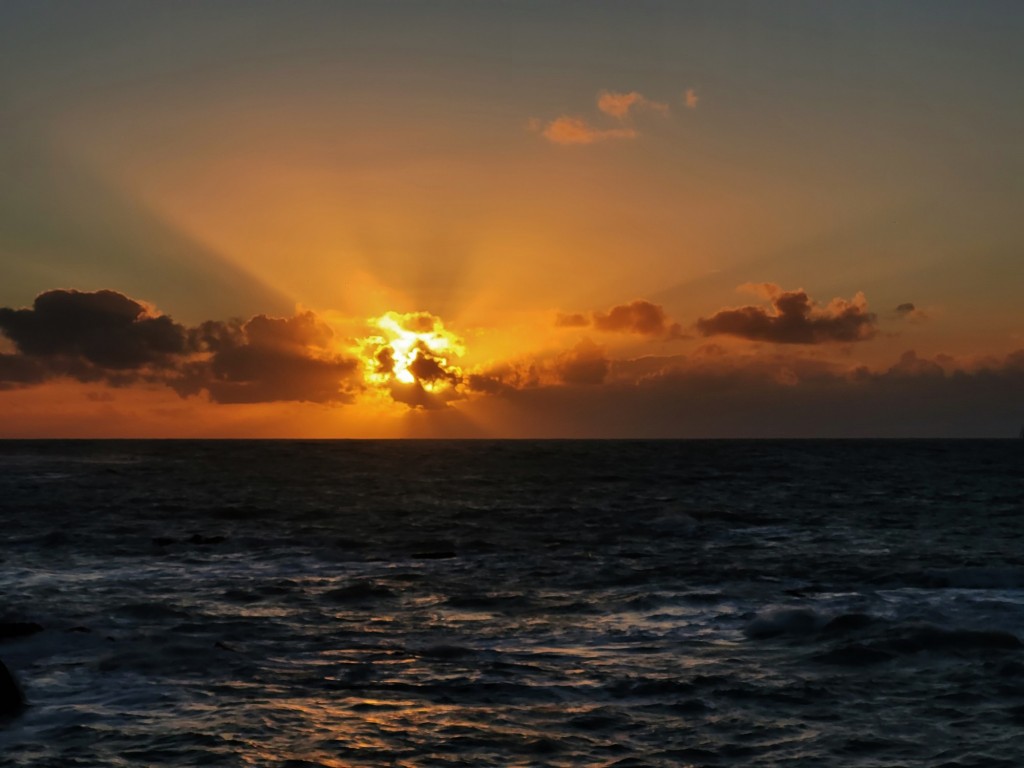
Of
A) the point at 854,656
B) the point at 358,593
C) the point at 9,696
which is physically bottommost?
the point at 358,593

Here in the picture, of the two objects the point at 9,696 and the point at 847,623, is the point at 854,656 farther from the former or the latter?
the point at 9,696

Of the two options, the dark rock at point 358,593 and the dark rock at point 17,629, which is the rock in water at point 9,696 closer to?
the dark rock at point 17,629

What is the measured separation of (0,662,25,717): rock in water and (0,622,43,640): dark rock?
6.47 m

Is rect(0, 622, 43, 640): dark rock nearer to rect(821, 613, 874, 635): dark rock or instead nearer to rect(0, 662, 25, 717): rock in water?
rect(0, 662, 25, 717): rock in water

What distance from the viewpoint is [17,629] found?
24.5 m

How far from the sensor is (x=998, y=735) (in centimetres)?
1700

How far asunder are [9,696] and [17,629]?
24.1ft

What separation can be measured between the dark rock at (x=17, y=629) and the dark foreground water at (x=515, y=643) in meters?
0.41

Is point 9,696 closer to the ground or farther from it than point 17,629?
farther from it

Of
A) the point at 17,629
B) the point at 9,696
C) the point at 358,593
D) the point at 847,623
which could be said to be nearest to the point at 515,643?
the point at 847,623

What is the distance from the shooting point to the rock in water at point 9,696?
17666 mm

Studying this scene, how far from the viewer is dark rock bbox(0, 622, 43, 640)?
24062mm

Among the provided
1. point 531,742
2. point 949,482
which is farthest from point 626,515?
point 949,482

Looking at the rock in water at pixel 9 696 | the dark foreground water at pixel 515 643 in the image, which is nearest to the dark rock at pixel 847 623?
the dark foreground water at pixel 515 643
